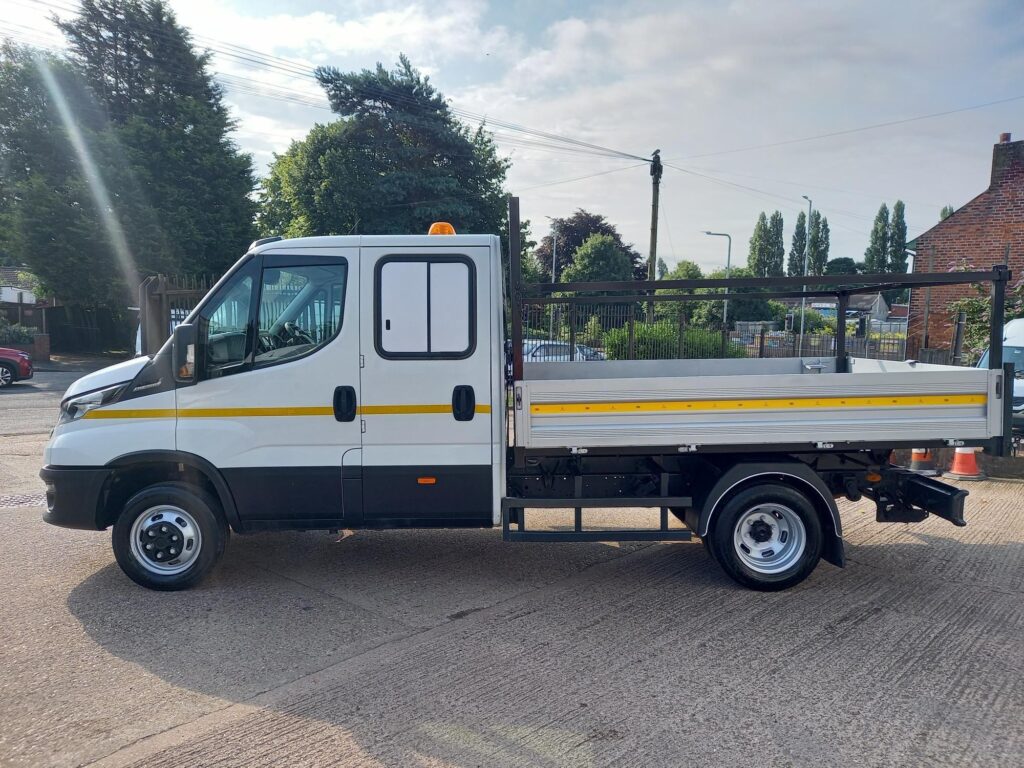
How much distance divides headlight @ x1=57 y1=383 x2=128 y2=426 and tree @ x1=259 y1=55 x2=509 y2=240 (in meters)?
25.6

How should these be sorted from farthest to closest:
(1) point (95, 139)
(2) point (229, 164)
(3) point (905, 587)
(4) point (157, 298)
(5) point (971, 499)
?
(2) point (229, 164), (1) point (95, 139), (4) point (157, 298), (5) point (971, 499), (3) point (905, 587)

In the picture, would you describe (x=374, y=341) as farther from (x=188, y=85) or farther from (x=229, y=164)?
(x=188, y=85)

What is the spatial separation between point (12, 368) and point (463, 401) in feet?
61.2

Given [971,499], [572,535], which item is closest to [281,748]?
[572,535]

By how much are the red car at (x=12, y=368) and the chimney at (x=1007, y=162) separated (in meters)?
27.0

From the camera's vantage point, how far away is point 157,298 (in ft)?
38.3

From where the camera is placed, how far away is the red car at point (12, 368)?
742 inches

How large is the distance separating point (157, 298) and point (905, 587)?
10996 millimetres

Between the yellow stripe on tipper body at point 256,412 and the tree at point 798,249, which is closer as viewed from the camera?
the yellow stripe on tipper body at point 256,412

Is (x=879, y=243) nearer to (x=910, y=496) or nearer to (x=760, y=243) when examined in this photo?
(x=760, y=243)

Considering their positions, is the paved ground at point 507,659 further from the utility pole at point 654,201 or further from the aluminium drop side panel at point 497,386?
the utility pole at point 654,201

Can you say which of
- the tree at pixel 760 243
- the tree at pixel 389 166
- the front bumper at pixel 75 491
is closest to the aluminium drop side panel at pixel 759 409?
the front bumper at pixel 75 491

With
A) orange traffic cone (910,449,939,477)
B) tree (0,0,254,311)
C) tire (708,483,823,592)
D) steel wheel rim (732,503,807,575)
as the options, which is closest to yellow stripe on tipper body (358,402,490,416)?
tire (708,483,823,592)

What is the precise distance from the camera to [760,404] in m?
5.18
